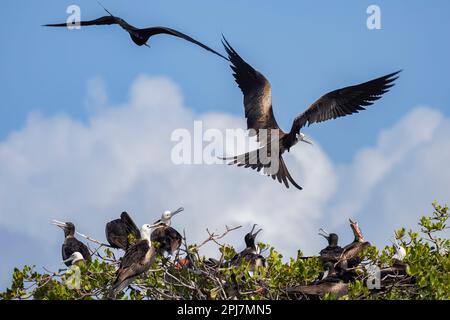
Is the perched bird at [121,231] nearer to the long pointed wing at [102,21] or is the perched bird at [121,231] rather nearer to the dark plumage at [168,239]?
the dark plumage at [168,239]

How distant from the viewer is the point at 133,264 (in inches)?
514

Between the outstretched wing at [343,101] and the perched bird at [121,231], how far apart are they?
3108 millimetres

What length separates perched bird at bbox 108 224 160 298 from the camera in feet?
42.4

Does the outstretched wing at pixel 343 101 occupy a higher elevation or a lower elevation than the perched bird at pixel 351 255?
higher

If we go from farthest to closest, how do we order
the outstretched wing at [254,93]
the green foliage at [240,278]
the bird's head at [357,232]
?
1. the outstretched wing at [254,93]
2. the bird's head at [357,232]
3. the green foliage at [240,278]

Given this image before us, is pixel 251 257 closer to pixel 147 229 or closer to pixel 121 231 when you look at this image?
pixel 147 229

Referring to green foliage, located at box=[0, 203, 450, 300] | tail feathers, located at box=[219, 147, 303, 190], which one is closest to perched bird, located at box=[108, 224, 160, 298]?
green foliage, located at box=[0, 203, 450, 300]

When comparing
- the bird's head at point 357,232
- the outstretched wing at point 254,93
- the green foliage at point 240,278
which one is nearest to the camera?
the green foliage at point 240,278

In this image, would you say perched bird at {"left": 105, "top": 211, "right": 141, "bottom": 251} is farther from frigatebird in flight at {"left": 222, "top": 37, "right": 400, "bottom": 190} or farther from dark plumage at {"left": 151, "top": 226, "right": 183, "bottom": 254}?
frigatebird in flight at {"left": 222, "top": 37, "right": 400, "bottom": 190}

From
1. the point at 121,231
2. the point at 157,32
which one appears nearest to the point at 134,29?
the point at 157,32

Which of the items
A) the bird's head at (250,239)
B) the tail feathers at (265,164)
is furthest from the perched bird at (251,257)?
the tail feathers at (265,164)

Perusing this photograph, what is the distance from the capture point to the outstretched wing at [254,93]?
18.4 meters

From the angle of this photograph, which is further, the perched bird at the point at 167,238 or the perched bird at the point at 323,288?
the perched bird at the point at 167,238

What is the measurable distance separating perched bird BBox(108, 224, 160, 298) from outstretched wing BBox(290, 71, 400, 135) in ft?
14.7
